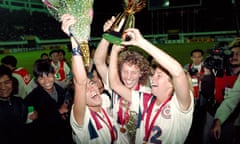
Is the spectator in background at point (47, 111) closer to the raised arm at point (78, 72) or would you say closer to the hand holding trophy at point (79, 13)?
the hand holding trophy at point (79, 13)

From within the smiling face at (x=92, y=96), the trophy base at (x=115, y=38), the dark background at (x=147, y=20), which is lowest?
the smiling face at (x=92, y=96)

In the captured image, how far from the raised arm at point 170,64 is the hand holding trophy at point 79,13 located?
2.16 feet

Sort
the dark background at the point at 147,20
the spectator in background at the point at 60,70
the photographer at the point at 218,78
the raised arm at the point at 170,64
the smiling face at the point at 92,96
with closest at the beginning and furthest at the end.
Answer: the raised arm at the point at 170,64 → the smiling face at the point at 92,96 → the photographer at the point at 218,78 → the spectator in background at the point at 60,70 → the dark background at the point at 147,20

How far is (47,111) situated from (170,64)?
1642 millimetres

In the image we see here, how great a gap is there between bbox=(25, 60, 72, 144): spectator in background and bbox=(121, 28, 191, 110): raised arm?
1208 mm

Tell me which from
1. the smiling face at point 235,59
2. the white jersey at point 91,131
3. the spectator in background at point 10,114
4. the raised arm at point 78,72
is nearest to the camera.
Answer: the raised arm at point 78,72

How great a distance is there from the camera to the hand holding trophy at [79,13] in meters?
2.21

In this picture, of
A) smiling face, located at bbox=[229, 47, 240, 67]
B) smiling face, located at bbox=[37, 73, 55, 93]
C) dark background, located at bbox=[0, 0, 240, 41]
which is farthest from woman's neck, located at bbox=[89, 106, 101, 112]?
dark background, located at bbox=[0, 0, 240, 41]

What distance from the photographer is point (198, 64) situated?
5.29 m

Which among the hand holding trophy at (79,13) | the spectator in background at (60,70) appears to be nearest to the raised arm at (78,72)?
the hand holding trophy at (79,13)

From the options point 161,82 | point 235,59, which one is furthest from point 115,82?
point 235,59

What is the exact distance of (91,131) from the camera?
1.79m

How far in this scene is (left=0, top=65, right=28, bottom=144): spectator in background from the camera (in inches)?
91.2

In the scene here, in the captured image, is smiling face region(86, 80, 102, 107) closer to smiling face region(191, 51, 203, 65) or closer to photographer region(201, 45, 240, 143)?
photographer region(201, 45, 240, 143)
